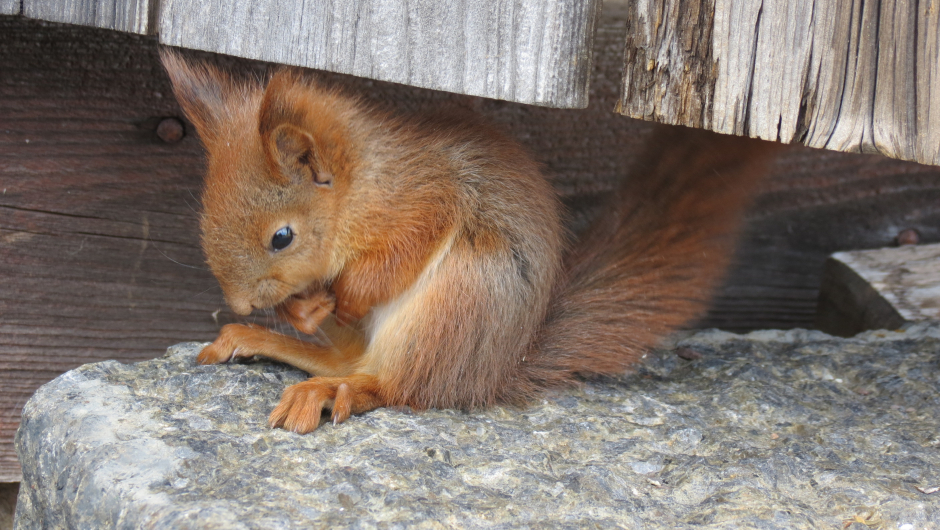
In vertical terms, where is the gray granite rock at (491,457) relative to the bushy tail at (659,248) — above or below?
Result: below

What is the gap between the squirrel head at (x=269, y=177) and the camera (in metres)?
1.49

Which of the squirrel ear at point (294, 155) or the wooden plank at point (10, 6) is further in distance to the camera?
the squirrel ear at point (294, 155)

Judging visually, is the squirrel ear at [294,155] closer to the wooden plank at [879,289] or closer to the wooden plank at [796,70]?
the wooden plank at [796,70]

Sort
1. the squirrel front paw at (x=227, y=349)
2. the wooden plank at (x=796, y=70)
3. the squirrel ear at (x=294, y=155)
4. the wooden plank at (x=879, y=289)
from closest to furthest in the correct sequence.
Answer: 1. the wooden plank at (x=796, y=70)
2. the squirrel ear at (x=294, y=155)
3. the squirrel front paw at (x=227, y=349)
4. the wooden plank at (x=879, y=289)

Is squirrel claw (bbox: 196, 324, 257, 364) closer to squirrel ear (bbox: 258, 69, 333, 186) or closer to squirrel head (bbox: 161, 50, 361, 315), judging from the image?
squirrel head (bbox: 161, 50, 361, 315)

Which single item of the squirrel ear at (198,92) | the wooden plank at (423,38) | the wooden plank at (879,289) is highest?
the wooden plank at (423,38)

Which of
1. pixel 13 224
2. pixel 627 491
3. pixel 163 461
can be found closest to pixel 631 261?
pixel 627 491

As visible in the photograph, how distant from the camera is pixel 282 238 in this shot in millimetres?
1536

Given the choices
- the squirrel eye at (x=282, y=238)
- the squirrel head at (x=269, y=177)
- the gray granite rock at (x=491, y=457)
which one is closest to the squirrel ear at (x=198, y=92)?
the squirrel head at (x=269, y=177)

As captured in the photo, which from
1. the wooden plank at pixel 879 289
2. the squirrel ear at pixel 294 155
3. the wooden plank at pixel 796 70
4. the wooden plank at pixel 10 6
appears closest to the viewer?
the wooden plank at pixel 796 70

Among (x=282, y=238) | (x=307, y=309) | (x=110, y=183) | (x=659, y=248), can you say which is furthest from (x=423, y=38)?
(x=110, y=183)

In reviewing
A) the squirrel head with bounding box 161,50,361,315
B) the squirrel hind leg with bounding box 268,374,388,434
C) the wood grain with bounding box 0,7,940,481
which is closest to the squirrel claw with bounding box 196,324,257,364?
the squirrel head with bounding box 161,50,361,315

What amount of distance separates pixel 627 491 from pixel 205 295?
1.17 metres

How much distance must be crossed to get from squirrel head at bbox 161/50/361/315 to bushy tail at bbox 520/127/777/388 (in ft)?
1.67
